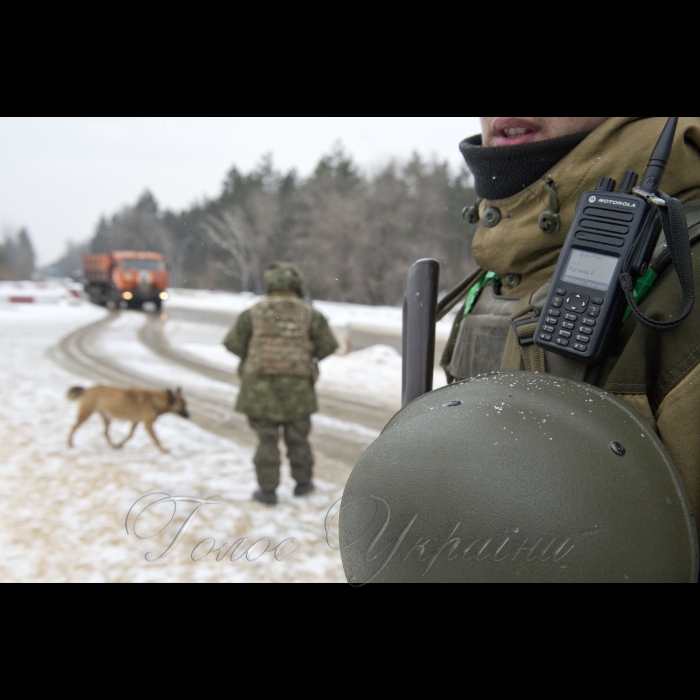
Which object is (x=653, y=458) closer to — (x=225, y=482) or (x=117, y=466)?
(x=225, y=482)

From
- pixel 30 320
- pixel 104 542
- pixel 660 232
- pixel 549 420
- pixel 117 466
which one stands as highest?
pixel 660 232

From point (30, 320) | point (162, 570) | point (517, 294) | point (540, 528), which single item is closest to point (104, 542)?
point (162, 570)

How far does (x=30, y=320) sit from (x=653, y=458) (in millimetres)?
17728

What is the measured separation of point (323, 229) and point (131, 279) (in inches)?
291

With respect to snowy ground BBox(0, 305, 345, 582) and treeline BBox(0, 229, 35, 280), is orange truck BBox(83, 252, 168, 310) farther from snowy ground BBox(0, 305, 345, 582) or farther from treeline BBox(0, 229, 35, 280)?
snowy ground BBox(0, 305, 345, 582)

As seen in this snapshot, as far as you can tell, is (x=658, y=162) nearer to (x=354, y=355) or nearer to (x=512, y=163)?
(x=512, y=163)

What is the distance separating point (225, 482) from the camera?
4441 millimetres

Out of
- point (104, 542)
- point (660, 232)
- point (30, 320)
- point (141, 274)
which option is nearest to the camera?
point (660, 232)

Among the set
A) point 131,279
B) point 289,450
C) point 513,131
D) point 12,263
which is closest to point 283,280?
point 289,450

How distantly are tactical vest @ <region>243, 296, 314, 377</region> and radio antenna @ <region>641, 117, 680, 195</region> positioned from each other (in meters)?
3.45

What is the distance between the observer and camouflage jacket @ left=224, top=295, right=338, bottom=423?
4195 mm

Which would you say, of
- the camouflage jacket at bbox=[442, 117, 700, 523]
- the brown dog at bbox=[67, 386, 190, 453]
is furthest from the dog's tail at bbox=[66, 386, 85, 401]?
the camouflage jacket at bbox=[442, 117, 700, 523]

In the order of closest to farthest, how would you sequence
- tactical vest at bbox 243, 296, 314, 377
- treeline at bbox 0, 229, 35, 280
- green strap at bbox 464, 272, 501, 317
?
green strap at bbox 464, 272, 501, 317 < tactical vest at bbox 243, 296, 314, 377 < treeline at bbox 0, 229, 35, 280

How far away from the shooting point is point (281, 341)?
4215mm
